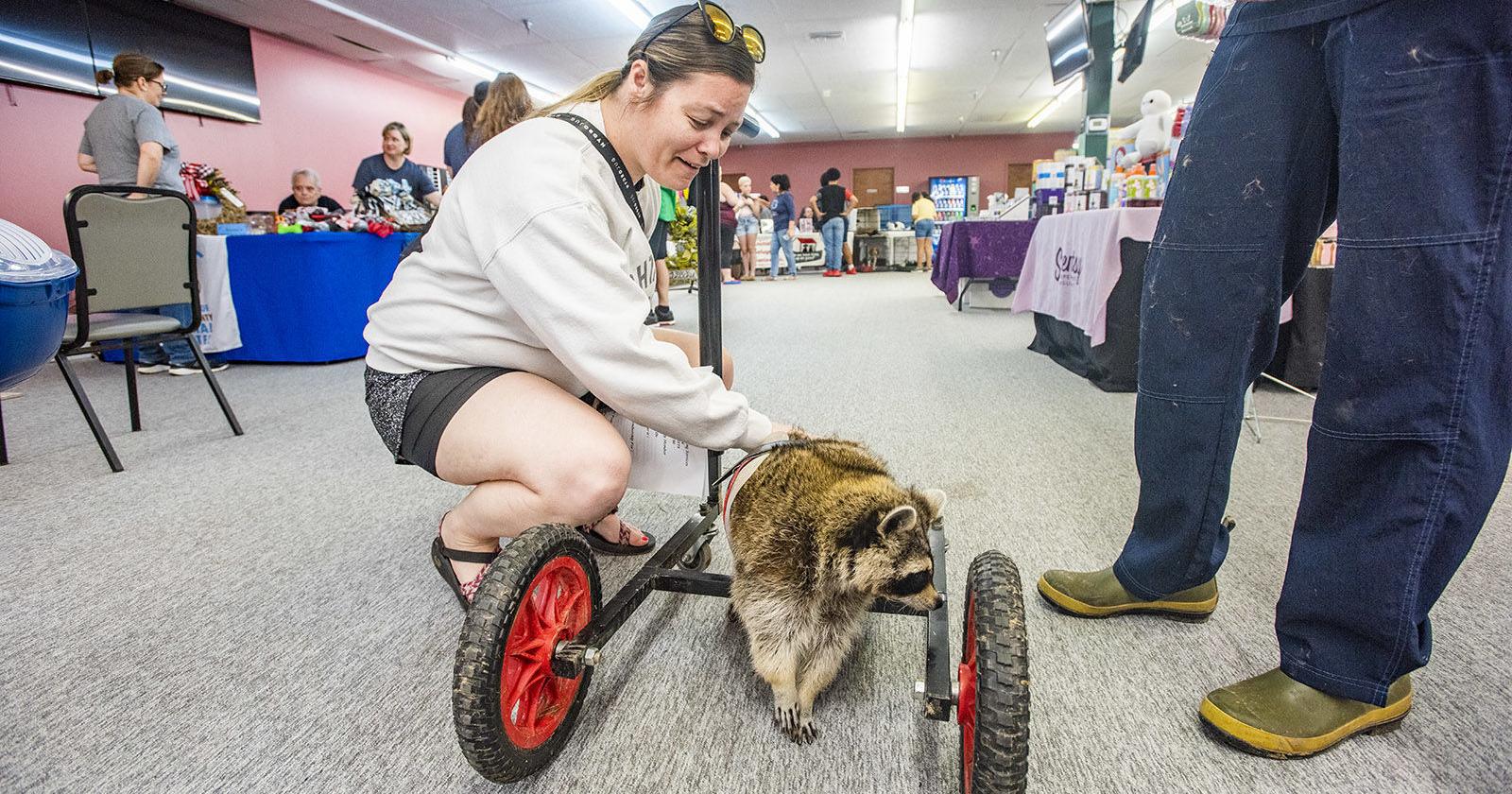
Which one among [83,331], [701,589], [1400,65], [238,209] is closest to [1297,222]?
[1400,65]

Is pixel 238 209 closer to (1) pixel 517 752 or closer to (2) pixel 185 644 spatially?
(2) pixel 185 644

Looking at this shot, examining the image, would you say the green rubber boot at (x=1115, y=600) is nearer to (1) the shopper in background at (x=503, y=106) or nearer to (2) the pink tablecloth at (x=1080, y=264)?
(2) the pink tablecloth at (x=1080, y=264)

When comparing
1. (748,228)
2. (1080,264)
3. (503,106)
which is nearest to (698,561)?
(503,106)

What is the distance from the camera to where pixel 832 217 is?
1067 centimetres

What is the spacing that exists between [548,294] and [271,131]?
27.0ft

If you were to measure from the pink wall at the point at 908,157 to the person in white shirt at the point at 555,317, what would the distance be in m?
15.4

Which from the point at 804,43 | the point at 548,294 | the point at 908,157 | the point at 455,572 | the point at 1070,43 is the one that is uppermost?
the point at 804,43

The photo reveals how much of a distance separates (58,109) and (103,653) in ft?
21.1

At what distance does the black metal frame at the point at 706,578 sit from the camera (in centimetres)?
81

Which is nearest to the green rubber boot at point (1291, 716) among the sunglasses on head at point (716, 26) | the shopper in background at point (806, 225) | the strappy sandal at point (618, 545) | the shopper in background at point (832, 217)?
the strappy sandal at point (618, 545)

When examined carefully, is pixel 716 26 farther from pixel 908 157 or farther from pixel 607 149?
pixel 908 157

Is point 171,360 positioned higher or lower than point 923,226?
lower

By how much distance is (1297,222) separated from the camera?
0.93 meters

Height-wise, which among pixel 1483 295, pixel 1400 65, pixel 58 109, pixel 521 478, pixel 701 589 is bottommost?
pixel 701 589
